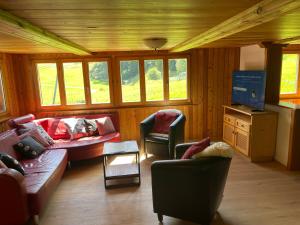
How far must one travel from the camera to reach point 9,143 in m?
3.29

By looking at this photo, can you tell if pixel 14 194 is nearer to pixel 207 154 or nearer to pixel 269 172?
pixel 207 154

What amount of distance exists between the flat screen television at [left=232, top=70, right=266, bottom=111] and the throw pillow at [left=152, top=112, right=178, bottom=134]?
1.38m

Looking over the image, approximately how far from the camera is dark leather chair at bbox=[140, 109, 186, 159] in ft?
12.9

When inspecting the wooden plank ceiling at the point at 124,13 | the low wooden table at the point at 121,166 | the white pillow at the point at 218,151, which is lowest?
the low wooden table at the point at 121,166

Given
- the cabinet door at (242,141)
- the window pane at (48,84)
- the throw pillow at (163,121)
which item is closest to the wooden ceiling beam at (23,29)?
the window pane at (48,84)

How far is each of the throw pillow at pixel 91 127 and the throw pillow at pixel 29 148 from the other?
3.19 feet

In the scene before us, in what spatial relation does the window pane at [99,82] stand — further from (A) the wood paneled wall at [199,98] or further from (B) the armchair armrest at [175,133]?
(B) the armchair armrest at [175,133]

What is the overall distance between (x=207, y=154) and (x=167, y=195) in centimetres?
61

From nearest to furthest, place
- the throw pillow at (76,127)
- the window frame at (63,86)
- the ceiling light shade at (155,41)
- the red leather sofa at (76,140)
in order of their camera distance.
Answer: the ceiling light shade at (155,41) < the red leather sofa at (76,140) < the throw pillow at (76,127) < the window frame at (63,86)

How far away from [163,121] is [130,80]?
1.30 m

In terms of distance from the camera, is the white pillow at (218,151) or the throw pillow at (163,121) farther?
the throw pillow at (163,121)

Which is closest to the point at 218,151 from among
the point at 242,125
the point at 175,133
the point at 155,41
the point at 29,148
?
the point at 155,41

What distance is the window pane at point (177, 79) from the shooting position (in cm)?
518

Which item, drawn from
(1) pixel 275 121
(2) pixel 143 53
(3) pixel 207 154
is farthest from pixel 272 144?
(2) pixel 143 53
